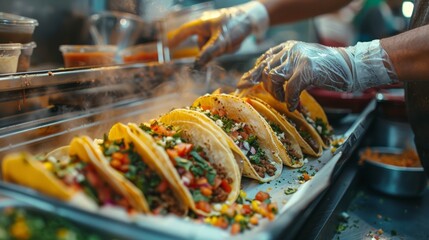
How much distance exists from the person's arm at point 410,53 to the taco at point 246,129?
109 centimetres

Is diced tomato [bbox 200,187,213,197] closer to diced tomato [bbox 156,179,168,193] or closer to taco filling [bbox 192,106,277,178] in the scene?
diced tomato [bbox 156,179,168,193]

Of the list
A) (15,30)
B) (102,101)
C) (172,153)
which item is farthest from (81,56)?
(172,153)

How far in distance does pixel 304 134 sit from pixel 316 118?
0.48 meters

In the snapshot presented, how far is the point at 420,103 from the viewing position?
3301 millimetres

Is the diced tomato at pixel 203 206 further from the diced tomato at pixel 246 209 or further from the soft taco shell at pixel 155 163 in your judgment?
the diced tomato at pixel 246 209

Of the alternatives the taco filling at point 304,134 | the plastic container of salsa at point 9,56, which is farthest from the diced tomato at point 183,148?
the plastic container of salsa at point 9,56

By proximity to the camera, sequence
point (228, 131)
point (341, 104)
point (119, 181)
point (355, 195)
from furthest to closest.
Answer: point (341, 104)
point (355, 195)
point (228, 131)
point (119, 181)

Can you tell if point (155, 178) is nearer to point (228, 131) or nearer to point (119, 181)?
point (119, 181)

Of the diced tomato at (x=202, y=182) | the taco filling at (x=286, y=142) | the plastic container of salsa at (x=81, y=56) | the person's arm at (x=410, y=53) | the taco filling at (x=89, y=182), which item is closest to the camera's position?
the taco filling at (x=89, y=182)

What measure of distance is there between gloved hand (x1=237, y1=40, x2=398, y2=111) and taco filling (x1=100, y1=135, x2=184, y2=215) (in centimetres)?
137

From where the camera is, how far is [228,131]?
292cm

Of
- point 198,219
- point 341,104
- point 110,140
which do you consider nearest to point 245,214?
point 198,219

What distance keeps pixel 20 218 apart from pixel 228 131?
1.66 m

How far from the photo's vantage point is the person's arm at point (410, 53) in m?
2.63
